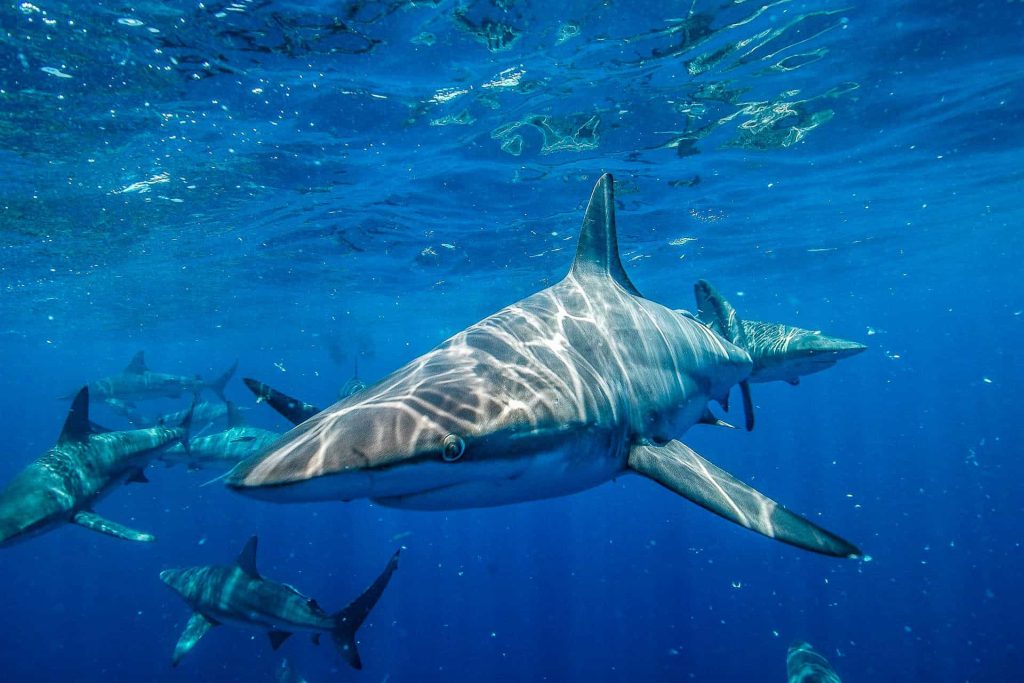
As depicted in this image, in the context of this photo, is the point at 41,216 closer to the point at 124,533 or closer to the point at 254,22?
the point at 254,22

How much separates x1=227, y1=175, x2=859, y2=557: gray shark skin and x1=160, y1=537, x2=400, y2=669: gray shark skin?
408cm

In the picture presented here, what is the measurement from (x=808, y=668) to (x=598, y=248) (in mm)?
7075

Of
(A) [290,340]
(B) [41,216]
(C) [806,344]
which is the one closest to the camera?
(C) [806,344]

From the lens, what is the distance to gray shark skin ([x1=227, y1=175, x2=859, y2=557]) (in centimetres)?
218

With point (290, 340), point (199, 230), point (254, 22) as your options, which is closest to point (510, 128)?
point (254, 22)

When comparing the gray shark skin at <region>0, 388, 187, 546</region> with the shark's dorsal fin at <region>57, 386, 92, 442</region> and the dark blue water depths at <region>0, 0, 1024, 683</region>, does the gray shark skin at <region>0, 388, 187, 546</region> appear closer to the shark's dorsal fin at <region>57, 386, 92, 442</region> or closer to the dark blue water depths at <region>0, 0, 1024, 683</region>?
the shark's dorsal fin at <region>57, 386, 92, 442</region>

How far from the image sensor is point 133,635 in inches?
960

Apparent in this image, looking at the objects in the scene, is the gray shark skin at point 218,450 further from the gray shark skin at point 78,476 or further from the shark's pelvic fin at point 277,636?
the shark's pelvic fin at point 277,636

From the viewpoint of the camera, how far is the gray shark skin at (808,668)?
7.49 meters

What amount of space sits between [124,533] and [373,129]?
33.7 ft

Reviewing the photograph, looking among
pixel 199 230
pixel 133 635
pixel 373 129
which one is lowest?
pixel 133 635

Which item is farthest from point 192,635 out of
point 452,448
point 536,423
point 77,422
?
point 452,448

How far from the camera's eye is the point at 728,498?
2.91 metres

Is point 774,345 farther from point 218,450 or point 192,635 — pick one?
point 218,450
